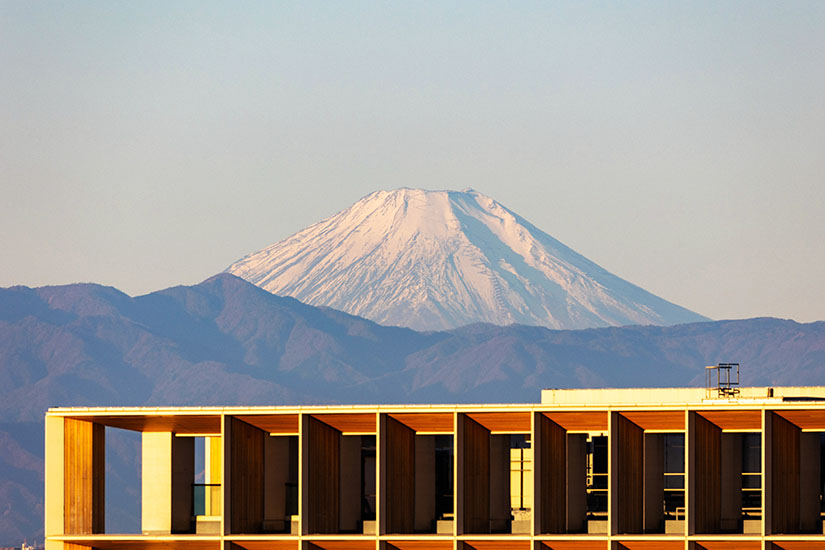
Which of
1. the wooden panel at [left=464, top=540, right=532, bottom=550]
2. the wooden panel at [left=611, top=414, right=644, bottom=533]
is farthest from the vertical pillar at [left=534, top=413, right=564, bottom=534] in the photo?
the wooden panel at [left=611, top=414, right=644, bottom=533]

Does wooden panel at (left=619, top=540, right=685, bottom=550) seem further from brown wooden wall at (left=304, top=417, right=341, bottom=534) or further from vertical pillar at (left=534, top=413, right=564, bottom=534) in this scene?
brown wooden wall at (left=304, top=417, right=341, bottom=534)

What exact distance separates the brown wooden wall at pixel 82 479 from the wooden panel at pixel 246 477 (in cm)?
553

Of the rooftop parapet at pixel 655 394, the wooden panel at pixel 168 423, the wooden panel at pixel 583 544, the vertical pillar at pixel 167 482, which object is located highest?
the rooftop parapet at pixel 655 394

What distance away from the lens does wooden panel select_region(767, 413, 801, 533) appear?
53.9 metres

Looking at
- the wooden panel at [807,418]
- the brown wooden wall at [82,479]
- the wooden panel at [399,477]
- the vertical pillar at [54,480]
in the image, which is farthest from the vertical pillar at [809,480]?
the vertical pillar at [54,480]

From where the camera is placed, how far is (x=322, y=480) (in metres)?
57.5

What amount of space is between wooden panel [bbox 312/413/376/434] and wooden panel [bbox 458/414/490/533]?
11.1 feet

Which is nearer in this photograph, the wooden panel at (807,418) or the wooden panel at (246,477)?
the wooden panel at (807,418)

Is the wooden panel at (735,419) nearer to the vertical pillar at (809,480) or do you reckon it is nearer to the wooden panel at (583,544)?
the vertical pillar at (809,480)

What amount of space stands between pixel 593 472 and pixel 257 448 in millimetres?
17652

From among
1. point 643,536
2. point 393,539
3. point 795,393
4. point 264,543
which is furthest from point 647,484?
point 795,393

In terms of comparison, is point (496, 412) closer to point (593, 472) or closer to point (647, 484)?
point (647, 484)

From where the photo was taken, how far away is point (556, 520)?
56062mm

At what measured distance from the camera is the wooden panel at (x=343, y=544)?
5609cm
